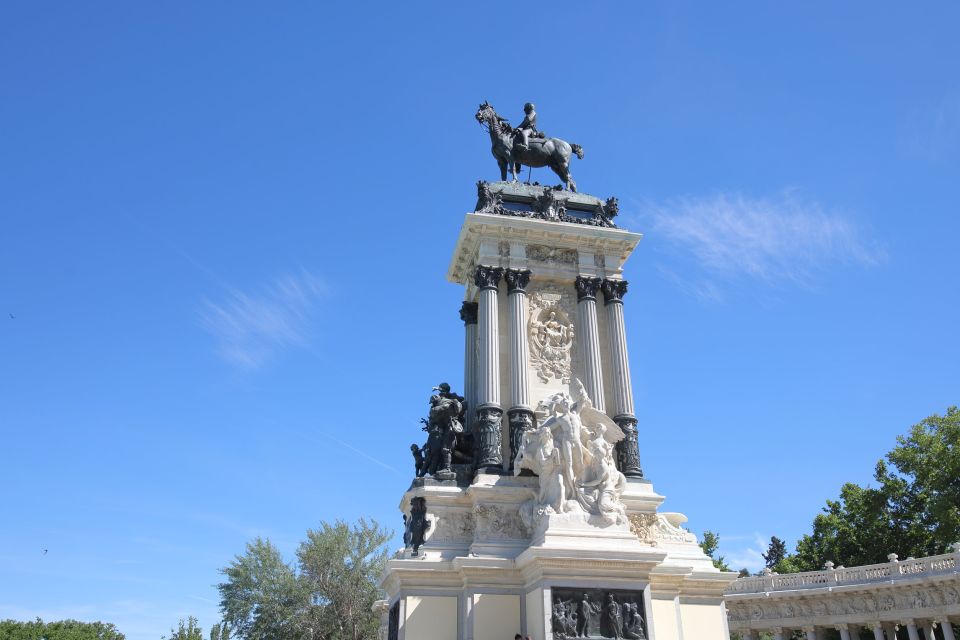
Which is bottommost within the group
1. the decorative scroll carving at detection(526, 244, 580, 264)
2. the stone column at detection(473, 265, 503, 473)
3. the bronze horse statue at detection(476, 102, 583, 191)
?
the stone column at detection(473, 265, 503, 473)

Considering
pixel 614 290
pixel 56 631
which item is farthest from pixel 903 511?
pixel 56 631

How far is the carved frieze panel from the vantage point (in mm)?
14742

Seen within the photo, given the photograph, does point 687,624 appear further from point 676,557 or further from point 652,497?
point 652,497

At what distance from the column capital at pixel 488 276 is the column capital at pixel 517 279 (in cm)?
23

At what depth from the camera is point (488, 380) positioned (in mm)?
18750

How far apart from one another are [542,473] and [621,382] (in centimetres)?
410

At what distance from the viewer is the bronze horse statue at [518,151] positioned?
22750 millimetres

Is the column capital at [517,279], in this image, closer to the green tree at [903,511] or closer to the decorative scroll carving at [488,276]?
the decorative scroll carving at [488,276]

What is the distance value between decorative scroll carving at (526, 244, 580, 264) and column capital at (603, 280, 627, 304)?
1092 millimetres

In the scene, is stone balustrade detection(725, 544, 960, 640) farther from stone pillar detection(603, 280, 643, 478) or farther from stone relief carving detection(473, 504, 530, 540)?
stone relief carving detection(473, 504, 530, 540)

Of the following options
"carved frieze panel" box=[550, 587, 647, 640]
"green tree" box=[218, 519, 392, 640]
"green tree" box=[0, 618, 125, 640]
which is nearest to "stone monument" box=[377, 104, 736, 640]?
"carved frieze panel" box=[550, 587, 647, 640]

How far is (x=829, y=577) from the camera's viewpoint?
32.8m

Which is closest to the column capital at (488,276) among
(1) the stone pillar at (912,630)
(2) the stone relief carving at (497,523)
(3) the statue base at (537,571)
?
(3) the statue base at (537,571)

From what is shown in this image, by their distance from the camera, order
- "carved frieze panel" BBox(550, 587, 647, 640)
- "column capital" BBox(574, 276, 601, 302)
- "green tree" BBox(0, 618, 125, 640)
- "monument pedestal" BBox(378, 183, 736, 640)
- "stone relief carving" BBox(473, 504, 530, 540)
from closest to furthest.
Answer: "carved frieze panel" BBox(550, 587, 647, 640) < "monument pedestal" BBox(378, 183, 736, 640) < "stone relief carving" BBox(473, 504, 530, 540) < "column capital" BBox(574, 276, 601, 302) < "green tree" BBox(0, 618, 125, 640)
